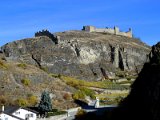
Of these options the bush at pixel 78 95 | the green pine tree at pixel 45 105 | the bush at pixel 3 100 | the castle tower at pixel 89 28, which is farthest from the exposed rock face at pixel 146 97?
the castle tower at pixel 89 28

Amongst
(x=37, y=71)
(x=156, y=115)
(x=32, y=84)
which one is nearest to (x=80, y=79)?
(x=37, y=71)

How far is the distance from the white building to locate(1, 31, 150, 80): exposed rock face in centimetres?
4043

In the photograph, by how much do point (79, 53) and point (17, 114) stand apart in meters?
57.2

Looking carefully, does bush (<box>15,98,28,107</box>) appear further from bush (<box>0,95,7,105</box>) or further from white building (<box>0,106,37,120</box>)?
white building (<box>0,106,37,120</box>)

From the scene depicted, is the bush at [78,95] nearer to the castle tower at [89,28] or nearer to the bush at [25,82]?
the bush at [25,82]

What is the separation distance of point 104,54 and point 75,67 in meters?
15.0

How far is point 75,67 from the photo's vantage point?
135 meters

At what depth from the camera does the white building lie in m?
83.4

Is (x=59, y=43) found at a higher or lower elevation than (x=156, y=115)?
higher

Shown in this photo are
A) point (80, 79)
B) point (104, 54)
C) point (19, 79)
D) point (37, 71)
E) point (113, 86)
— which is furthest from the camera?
point (104, 54)

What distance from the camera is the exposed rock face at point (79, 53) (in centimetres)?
13250

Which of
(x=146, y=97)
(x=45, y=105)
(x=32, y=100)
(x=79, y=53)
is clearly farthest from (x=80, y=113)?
(x=79, y=53)

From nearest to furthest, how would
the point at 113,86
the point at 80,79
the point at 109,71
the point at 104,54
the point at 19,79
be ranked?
the point at 19,79
the point at 113,86
the point at 80,79
the point at 109,71
the point at 104,54

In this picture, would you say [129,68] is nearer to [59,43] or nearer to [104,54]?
[104,54]
